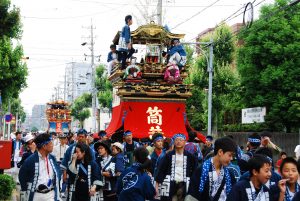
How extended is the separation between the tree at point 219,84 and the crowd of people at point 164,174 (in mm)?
25141

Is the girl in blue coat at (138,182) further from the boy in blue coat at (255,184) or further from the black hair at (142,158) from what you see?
the boy in blue coat at (255,184)

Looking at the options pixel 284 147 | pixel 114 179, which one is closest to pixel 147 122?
pixel 114 179

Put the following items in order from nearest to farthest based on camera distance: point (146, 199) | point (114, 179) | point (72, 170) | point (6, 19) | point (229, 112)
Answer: point (146, 199) → point (72, 170) → point (114, 179) → point (6, 19) → point (229, 112)

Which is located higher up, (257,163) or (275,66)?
(275,66)

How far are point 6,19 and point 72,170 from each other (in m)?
7.45

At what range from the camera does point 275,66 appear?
31.4 metres

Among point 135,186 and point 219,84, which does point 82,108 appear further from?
point 135,186

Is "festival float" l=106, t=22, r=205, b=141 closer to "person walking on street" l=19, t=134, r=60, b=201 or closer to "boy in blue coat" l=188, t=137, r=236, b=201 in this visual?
"person walking on street" l=19, t=134, r=60, b=201

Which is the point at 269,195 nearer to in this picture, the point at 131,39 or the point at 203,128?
the point at 131,39

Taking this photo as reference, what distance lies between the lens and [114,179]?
9930mm

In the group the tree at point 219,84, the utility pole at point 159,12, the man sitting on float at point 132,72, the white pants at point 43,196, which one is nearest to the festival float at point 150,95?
the man sitting on float at point 132,72

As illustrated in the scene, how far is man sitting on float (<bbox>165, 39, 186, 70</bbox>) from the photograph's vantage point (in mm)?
20094

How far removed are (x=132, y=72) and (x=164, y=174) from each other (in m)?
10.5

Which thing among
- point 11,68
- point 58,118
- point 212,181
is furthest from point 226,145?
point 58,118
